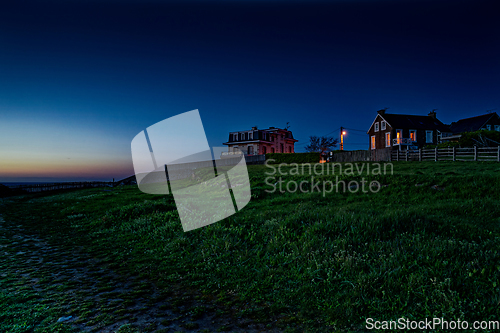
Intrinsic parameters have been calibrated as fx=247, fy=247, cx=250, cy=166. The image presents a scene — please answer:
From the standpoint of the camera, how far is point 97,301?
474cm

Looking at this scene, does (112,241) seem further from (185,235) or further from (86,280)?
(86,280)

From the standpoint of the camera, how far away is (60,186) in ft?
123

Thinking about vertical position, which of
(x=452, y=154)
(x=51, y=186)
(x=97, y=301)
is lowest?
(x=97, y=301)

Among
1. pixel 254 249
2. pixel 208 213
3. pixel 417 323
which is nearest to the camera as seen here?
pixel 417 323

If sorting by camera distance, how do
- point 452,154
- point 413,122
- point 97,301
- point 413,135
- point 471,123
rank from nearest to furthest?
point 97,301, point 452,154, point 413,135, point 413,122, point 471,123

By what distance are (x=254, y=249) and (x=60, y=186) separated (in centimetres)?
4202

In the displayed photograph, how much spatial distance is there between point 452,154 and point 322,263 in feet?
106

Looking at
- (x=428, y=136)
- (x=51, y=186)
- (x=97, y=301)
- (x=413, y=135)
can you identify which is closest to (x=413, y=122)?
(x=413, y=135)

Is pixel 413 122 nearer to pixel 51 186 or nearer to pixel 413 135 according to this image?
pixel 413 135

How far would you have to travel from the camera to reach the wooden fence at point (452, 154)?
25266 millimetres

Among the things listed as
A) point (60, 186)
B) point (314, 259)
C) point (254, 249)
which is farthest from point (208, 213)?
point (60, 186)

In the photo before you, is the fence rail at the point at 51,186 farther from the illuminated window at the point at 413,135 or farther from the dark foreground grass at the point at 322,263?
the illuminated window at the point at 413,135

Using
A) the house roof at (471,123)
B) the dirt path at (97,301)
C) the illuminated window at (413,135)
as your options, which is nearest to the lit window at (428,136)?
the illuminated window at (413,135)

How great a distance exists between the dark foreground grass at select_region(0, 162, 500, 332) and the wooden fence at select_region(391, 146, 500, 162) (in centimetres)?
1986
